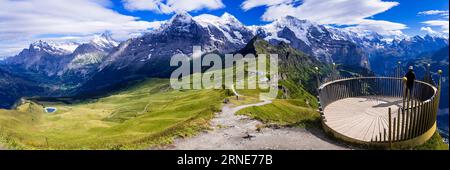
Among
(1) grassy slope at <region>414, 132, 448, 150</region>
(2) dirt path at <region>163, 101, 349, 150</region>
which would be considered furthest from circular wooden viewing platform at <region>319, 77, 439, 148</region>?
(2) dirt path at <region>163, 101, 349, 150</region>

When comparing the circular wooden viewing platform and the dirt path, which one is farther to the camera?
the dirt path

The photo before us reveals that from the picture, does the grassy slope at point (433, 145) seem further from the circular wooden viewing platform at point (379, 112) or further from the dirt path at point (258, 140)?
the dirt path at point (258, 140)

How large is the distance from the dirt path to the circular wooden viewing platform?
1.76m

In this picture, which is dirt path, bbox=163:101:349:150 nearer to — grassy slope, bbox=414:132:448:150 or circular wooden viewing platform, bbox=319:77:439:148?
circular wooden viewing platform, bbox=319:77:439:148

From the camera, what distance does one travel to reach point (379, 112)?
3606 centimetres

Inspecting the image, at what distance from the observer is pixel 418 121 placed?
27984 millimetres

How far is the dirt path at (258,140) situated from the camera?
1187 inches

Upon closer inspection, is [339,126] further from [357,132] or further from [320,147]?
[320,147]

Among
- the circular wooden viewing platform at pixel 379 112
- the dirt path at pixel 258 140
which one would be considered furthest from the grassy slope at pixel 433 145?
the dirt path at pixel 258 140

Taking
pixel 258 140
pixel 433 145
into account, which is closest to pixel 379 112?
pixel 433 145

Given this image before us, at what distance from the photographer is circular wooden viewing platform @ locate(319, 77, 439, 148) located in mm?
27578

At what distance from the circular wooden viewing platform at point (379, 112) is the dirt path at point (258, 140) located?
69.3 inches

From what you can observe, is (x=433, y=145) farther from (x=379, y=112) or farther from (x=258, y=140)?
(x=258, y=140)
